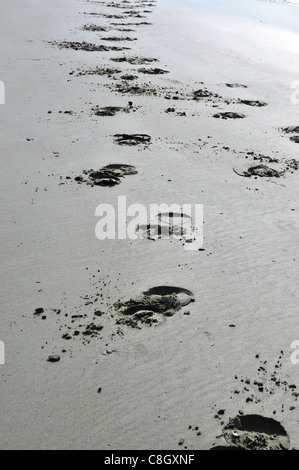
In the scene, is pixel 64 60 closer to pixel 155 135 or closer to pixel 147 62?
pixel 147 62

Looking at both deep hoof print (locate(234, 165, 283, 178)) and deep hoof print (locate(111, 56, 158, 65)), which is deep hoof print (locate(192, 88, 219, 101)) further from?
deep hoof print (locate(234, 165, 283, 178))

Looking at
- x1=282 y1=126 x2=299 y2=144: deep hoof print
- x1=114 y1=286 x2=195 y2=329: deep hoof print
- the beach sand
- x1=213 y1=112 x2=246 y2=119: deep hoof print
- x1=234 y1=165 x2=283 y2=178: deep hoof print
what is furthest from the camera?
x1=213 y1=112 x2=246 y2=119: deep hoof print

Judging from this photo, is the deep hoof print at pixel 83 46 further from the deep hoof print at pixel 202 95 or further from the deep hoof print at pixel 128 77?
the deep hoof print at pixel 202 95

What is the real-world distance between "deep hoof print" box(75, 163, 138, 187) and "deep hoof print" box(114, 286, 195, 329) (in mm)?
2449

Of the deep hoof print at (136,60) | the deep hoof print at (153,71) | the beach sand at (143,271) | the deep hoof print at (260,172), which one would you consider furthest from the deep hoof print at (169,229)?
the deep hoof print at (136,60)

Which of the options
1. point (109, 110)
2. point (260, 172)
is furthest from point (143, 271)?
point (109, 110)

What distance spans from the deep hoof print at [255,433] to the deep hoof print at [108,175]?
401 centimetres

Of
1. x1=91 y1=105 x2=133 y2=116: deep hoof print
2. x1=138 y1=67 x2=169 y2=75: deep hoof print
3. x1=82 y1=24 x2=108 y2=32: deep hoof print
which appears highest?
x1=82 y1=24 x2=108 y2=32: deep hoof print

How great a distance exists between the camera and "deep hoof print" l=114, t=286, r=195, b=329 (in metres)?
4.42

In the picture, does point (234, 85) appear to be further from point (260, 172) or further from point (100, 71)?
point (260, 172)

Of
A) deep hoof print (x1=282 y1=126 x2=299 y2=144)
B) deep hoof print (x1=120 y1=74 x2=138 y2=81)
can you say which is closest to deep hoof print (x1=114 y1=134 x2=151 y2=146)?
deep hoof print (x1=282 y1=126 x2=299 y2=144)

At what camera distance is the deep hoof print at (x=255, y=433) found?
3.36 metres

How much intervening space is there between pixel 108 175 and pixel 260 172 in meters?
2.23

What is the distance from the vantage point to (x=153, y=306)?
461cm
